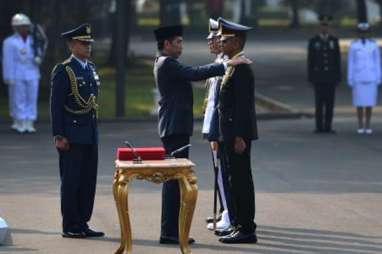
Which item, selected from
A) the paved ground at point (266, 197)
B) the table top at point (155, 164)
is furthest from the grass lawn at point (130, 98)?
the table top at point (155, 164)

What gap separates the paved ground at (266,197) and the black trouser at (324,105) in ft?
1.07

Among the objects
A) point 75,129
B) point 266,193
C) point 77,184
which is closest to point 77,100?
point 75,129

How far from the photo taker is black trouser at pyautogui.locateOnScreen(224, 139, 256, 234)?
10789mm

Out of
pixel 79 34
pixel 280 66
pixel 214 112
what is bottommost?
pixel 280 66

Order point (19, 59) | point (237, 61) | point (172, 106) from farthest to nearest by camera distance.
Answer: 1. point (19, 59)
2. point (172, 106)
3. point (237, 61)

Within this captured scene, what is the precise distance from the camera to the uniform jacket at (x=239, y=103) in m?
10.7

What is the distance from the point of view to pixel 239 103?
10688mm

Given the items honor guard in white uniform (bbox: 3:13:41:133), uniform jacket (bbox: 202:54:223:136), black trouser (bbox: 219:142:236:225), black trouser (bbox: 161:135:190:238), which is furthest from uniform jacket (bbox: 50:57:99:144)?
honor guard in white uniform (bbox: 3:13:41:133)

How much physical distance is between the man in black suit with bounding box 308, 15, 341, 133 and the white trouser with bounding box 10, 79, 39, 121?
196 inches

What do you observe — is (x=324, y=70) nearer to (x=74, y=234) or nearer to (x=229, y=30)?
(x=229, y=30)

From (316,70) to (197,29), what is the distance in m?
54.6

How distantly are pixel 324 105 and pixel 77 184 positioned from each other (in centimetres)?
1041

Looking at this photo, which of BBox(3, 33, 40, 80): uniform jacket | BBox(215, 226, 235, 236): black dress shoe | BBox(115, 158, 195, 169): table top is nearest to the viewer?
BBox(115, 158, 195, 169): table top

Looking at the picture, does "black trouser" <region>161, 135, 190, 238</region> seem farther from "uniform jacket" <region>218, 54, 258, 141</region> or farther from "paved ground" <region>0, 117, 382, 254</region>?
"uniform jacket" <region>218, 54, 258, 141</region>
